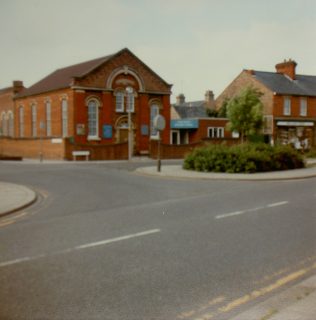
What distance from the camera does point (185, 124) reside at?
2047 inches

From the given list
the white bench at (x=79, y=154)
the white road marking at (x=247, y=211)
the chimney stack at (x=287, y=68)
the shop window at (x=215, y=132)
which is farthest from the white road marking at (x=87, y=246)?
the chimney stack at (x=287, y=68)

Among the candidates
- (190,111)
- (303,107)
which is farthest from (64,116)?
(303,107)

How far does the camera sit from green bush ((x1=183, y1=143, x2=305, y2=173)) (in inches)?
886

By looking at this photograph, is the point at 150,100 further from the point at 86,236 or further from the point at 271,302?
the point at 271,302

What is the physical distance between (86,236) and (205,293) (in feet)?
11.2

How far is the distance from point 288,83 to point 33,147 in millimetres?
28007

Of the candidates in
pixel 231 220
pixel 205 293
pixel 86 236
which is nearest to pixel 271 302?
pixel 205 293

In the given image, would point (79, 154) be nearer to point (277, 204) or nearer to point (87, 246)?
point (277, 204)

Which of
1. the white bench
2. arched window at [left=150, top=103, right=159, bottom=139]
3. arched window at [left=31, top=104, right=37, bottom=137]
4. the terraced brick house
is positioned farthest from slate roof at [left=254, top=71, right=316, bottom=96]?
the white bench

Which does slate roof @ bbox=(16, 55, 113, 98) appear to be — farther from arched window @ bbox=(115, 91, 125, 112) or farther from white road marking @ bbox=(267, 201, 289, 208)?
white road marking @ bbox=(267, 201, 289, 208)

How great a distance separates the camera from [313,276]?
5.94m

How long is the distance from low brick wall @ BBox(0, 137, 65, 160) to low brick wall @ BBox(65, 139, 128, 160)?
0.59 metres

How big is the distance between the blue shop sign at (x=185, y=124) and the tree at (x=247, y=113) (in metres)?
4.46

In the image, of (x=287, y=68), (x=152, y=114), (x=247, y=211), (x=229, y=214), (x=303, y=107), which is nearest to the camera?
(x=229, y=214)
